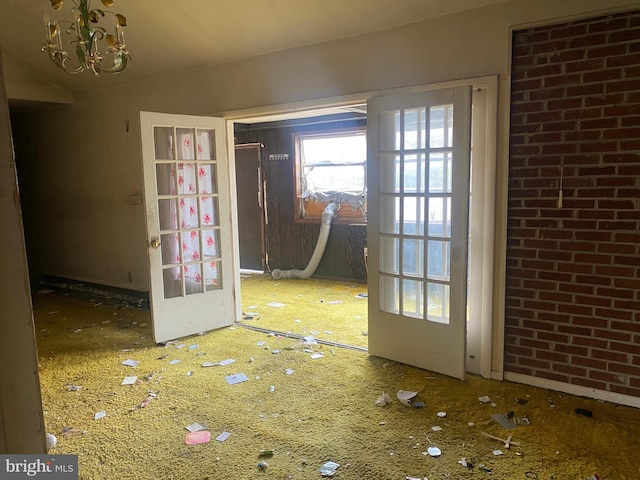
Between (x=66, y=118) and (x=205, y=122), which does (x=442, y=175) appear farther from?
(x=66, y=118)

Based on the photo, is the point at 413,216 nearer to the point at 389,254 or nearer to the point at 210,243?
the point at 389,254

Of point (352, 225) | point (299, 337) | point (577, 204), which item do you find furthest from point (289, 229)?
point (577, 204)

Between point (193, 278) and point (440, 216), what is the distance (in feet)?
7.64

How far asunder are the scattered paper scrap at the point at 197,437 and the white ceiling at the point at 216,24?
2933mm

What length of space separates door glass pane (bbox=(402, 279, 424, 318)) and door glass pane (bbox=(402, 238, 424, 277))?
0.07 meters

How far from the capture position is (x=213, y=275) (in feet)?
14.0

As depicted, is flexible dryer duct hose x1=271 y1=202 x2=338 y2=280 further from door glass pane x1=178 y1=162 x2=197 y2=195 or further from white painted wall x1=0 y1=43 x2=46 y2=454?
white painted wall x1=0 y1=43 x2=46 y2=454

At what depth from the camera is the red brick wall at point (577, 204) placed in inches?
101

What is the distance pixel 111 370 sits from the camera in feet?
11.3

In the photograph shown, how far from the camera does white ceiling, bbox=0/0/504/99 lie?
3.12m

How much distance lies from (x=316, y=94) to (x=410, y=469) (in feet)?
9.18

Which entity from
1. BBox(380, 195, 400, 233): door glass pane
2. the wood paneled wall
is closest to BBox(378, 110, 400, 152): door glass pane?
BBox(380, 195, 400, 233): door glass pane

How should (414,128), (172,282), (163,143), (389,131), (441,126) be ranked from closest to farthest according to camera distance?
(441,126) < (414,128) < (389,131) < (163,143) < (172,282)

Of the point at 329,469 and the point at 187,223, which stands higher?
the point at 187,223
